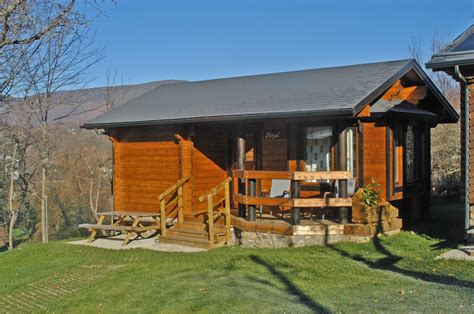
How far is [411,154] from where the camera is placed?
43.3 feet

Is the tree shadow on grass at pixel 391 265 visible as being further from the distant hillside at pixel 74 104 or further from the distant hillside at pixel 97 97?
the distant hillside at pixel 97 97

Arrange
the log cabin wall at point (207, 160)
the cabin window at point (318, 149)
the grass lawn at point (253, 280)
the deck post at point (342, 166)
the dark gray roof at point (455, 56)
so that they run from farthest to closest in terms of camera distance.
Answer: the log cabin wall at point (207, 160)
the cabin window at point (318, 149)
the deck post at point (342, 166)
the dark gray roof at point (455, 56)
the grass lawn at point (253, 280)

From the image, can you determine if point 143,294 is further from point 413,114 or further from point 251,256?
point 413,114

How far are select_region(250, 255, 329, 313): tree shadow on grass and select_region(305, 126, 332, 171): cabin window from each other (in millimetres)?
3242

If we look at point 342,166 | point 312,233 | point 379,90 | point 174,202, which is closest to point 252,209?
point 312,233

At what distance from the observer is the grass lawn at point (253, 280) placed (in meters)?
6.50

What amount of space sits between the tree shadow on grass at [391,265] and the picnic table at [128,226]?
4.55m

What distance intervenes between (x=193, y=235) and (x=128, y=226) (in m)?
2.10

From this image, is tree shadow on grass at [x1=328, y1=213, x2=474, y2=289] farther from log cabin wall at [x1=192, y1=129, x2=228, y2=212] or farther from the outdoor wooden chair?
log cabin wall at [x1=192, y1=129, x2=228, y2=212]

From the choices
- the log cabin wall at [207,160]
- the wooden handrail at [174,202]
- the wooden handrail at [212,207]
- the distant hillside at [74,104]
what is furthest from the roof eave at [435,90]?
the distant hillside at [74,104]

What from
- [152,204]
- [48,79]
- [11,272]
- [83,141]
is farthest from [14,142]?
[11,272]

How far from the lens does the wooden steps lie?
36.7 ft

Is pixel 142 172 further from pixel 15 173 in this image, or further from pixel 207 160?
pixel 15 173

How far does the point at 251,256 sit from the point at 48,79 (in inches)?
554
